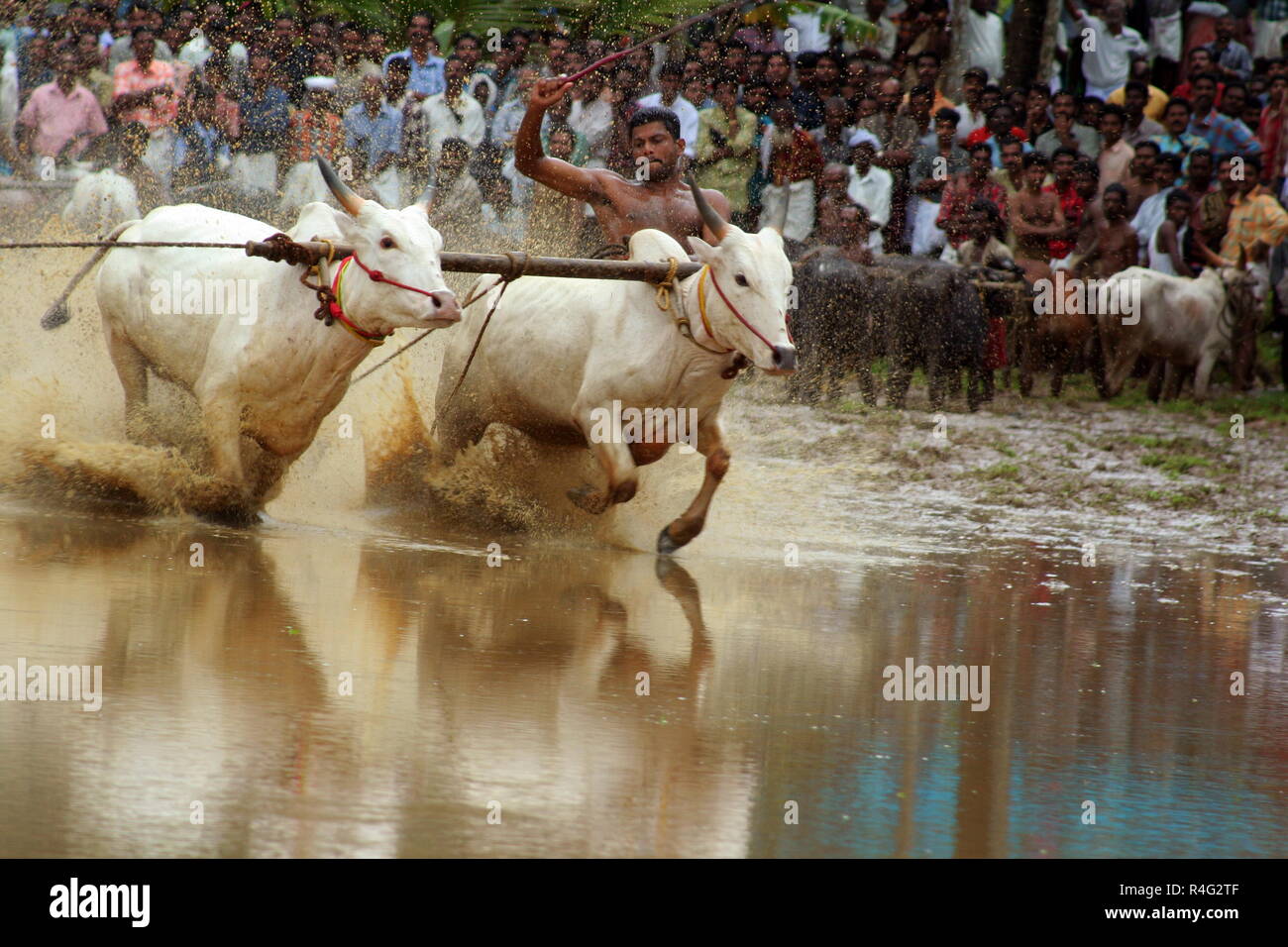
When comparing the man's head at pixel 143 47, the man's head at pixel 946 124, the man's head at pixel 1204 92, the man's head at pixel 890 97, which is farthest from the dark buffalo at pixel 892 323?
the man's head at pixel 143 47

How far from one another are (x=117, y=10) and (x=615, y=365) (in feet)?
31.1

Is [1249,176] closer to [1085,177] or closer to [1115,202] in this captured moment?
[1115,202]

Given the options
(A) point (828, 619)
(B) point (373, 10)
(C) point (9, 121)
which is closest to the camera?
(A) point (828, 619)

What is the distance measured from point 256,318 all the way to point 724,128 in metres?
7.38

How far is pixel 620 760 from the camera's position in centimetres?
471

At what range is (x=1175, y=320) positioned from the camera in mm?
14570

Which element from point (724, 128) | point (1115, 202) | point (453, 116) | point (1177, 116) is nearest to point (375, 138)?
point (453, 116)

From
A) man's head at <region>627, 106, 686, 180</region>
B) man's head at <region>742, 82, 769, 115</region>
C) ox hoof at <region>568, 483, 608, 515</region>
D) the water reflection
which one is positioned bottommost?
the water reflection

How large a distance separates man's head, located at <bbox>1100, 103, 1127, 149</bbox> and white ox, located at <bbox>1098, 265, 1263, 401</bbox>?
4.38 ft

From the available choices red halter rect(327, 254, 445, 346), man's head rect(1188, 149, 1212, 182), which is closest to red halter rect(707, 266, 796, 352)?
red halter rect(327, 254, 445, 346)

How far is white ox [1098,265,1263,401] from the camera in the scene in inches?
575

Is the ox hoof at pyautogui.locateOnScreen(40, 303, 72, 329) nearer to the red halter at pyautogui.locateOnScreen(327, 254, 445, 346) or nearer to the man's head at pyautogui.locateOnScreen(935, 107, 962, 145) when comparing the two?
the red halter at pyautogui.locateOnScreen(327, 254, 445, 346)
